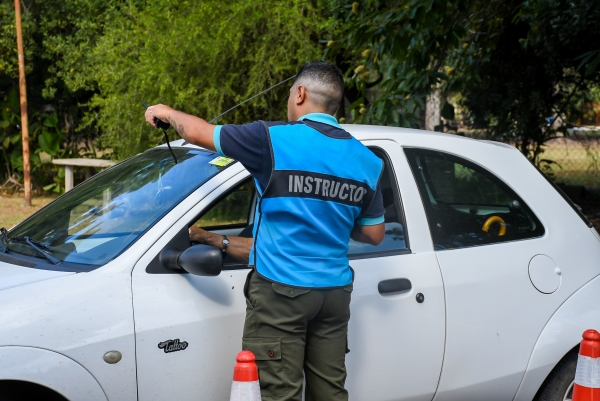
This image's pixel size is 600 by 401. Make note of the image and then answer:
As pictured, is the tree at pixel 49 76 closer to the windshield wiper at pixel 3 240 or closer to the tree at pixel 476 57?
the tree at pixel 476 57

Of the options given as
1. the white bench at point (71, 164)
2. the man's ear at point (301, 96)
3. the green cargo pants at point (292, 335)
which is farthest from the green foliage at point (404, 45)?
the white bench at point (71, 164)

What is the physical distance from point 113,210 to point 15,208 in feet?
31.7

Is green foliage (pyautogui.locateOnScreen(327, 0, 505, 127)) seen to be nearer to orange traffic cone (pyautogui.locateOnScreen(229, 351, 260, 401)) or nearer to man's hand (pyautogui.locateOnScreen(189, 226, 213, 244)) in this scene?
man's hand (pyautogui.locateOnScreen(189, 226, 213, 244))

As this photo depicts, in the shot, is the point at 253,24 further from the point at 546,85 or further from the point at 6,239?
the point at 6,239

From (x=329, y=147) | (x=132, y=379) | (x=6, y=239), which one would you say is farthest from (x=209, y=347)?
(x=6, y=239)

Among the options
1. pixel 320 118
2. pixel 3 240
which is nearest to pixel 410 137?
pixel 320 118

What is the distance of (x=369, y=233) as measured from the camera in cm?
288

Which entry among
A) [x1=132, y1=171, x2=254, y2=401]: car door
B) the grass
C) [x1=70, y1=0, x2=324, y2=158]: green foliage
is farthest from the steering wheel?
the grass

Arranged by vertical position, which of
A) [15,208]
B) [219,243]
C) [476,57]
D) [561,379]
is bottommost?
[15,208]

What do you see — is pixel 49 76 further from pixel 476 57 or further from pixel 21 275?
pixel 21 275

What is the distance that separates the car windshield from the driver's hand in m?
0.16

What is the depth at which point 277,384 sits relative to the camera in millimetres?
2574

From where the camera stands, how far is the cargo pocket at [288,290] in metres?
2.58

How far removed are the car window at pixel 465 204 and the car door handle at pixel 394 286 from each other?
266 millimetres
